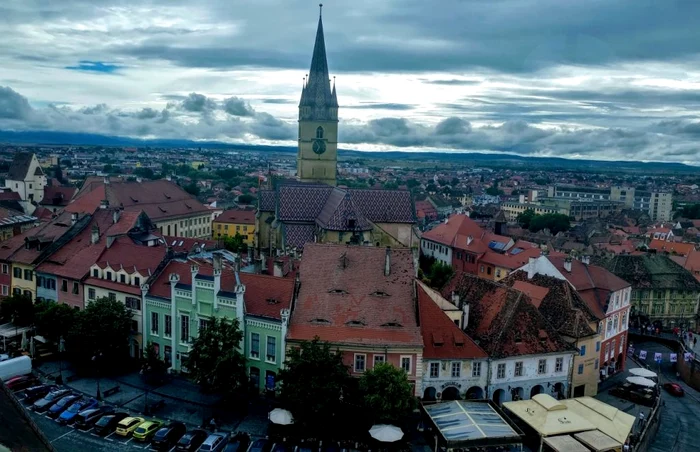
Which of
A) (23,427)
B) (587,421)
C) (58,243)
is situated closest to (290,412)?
(587,421)

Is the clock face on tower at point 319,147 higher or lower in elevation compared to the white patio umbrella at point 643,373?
higher

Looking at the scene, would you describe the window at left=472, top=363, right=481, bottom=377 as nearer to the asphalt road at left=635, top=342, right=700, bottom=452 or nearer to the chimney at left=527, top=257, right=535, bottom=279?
the asphalt road at left=635, top=342, right=700, bottom=452

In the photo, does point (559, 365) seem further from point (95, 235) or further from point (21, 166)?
A: point (21, 166)

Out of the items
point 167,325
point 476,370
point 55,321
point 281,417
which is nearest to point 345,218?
point 167,325

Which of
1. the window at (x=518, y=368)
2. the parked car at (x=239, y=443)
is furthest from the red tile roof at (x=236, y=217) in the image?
the parked car at (x=239, y=443)

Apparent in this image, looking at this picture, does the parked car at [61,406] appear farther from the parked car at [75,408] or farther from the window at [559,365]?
the window at [559,365]

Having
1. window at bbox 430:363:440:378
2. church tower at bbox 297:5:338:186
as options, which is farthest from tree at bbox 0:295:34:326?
church tower at bbox 297:5:338:186
